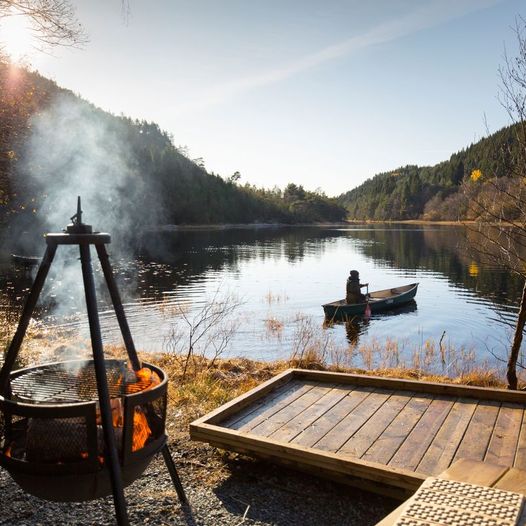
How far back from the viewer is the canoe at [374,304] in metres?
20.6

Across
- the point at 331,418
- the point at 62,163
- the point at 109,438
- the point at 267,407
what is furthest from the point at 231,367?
the point at 62,163

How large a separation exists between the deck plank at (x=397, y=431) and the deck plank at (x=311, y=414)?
2.26 feet

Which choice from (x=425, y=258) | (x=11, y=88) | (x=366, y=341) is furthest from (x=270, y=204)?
(x=11, y=88)

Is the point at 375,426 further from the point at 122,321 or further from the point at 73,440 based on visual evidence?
the point at 73,440

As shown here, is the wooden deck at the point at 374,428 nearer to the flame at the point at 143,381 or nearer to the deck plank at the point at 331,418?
the deck plank at the point at 331,418

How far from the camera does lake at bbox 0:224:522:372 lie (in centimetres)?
1658

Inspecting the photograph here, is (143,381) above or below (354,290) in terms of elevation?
above

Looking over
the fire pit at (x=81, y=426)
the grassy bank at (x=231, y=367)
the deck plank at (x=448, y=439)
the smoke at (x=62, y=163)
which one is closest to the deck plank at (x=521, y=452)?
the deck plank at (x=448, y=439)

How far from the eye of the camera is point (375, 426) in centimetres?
457

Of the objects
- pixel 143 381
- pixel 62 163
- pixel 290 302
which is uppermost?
pixel 62 163

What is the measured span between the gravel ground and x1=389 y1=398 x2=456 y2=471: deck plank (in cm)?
32

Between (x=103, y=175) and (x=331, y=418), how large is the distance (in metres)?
30.1

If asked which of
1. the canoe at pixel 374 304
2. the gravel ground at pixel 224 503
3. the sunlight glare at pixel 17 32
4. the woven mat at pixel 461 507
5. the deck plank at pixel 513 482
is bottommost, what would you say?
the canoe at pixel 374 304

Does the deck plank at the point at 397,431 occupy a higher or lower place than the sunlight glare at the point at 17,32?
lower
